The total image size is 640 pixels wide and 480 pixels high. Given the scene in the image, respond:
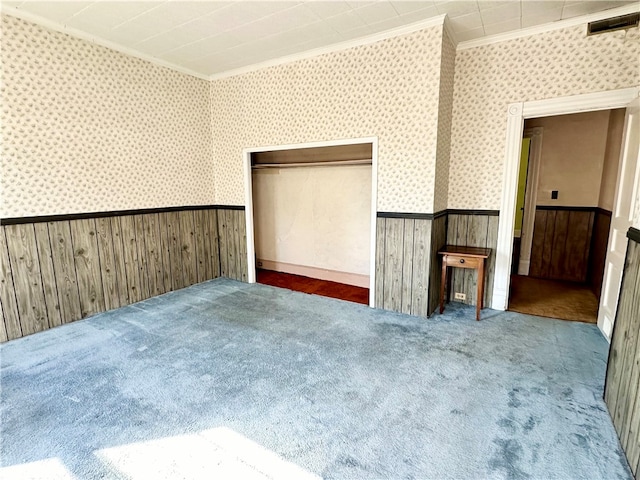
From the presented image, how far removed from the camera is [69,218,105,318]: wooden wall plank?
10.7 ft

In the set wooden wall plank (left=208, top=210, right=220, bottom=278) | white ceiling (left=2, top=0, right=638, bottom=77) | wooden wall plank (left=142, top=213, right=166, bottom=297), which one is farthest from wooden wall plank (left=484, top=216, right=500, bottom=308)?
wooden wall plank (left=142, top=213, right=166, bottom=297)

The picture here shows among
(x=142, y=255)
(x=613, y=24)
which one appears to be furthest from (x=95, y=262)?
(x=613, y=24)

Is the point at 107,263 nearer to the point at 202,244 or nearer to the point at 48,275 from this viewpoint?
the point at 48,275

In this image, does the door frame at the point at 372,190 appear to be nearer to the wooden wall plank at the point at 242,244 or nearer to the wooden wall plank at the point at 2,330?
the wooden wall plank at the point at 242,244

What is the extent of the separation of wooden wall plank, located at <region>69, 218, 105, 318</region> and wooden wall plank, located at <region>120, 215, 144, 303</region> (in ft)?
0.95

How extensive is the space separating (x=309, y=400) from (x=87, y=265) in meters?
2.77

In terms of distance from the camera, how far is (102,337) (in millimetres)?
2945

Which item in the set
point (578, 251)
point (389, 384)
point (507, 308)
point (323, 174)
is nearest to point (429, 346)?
point (389, 384)

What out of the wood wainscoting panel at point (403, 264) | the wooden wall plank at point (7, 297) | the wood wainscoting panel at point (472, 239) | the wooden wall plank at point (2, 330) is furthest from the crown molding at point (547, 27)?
the wooden wall plank at point (2, 330)

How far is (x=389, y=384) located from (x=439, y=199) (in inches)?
76.8

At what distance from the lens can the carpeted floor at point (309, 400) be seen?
1.62 meters

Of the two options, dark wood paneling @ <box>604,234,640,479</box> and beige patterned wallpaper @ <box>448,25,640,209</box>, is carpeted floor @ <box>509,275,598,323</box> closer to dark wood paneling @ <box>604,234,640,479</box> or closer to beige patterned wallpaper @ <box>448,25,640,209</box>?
beige patterned wallpaper @ <box>448,25,640,209</box>

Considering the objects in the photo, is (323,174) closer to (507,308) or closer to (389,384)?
(507,308)

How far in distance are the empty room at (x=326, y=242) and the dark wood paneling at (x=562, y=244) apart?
0.09 ft
